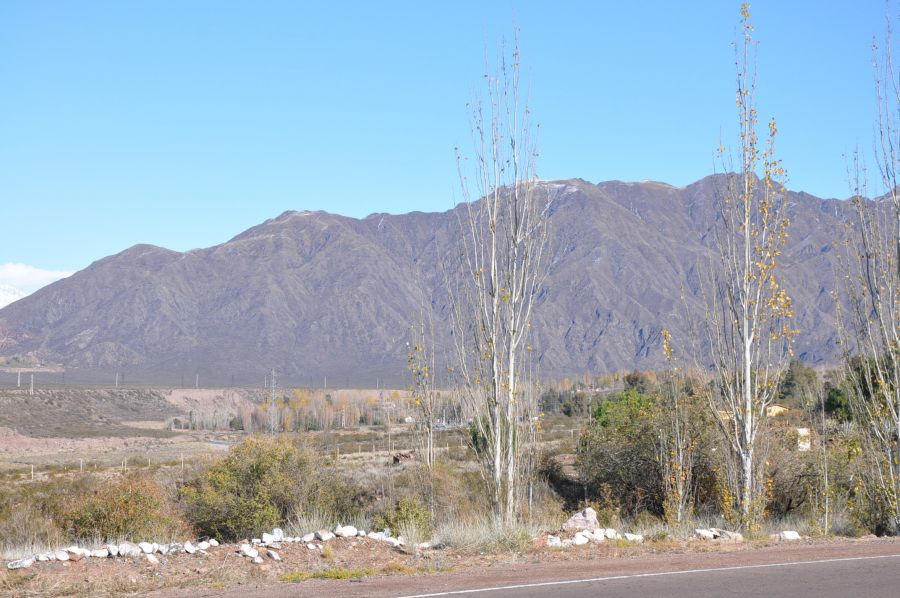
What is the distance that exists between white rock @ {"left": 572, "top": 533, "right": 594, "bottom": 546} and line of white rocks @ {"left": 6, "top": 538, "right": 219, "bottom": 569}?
5410 millimetres

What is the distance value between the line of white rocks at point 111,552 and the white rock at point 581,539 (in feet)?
17.7

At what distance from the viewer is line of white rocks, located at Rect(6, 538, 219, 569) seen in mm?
12198

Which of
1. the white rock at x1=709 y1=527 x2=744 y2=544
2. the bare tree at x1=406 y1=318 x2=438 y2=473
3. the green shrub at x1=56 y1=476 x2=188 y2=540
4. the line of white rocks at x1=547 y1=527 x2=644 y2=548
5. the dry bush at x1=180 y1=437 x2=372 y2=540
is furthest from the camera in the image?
the dry bush at x1=180 y1=437 x2=372 y2=540

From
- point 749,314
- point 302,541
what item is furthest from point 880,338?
point 302,541

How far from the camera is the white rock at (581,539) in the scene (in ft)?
44.9

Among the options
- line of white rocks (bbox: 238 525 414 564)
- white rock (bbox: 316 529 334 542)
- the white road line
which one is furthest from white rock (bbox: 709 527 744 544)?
white rock (bbox: 316 529 334 542)

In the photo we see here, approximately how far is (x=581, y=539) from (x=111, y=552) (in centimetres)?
674

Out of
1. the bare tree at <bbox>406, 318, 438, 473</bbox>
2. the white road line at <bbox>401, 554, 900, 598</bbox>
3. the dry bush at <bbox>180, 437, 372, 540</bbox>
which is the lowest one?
the dry bush at <bbox>180, 437, 372, 540</bbox>

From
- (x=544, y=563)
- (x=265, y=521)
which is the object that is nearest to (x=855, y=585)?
(x=544, y=563)

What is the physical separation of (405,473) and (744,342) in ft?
74.8

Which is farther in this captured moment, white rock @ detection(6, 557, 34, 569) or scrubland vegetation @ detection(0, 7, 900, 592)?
scrubland vegetation @ detection(0, 7, 900, 592)

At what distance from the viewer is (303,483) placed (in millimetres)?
29516

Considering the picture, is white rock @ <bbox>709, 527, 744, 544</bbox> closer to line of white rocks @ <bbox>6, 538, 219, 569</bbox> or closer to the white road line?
the white road line

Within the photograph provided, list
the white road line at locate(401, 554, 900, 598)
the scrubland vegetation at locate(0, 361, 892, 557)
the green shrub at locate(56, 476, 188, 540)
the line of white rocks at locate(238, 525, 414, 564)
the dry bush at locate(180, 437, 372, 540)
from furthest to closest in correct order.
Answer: the dry bush at locate(180, 437, 372, 540), the green shrub at locate(56, 476, 188, 540), the scrubland vegetation at locate(0, 361, 892, 557), the line of white rocks at locate(238, 525, 414, 564), the white road line at locate(401, 554, 900, 598)
